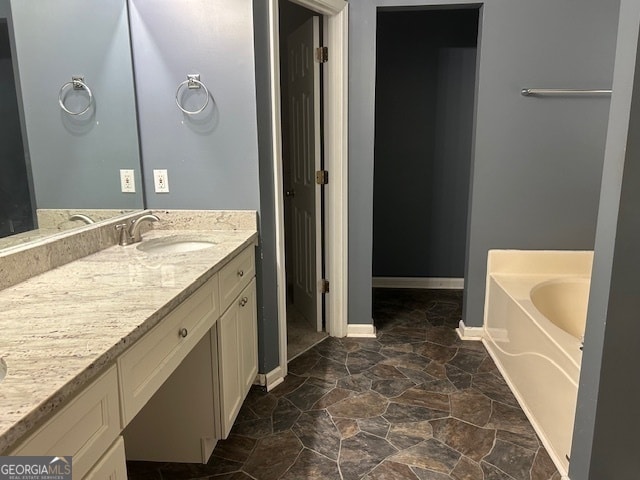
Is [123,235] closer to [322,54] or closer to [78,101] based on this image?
[78,101]

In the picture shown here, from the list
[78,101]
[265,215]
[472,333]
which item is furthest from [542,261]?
[78,101]

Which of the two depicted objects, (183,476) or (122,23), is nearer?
(183,476)

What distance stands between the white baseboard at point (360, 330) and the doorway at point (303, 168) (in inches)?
7.9

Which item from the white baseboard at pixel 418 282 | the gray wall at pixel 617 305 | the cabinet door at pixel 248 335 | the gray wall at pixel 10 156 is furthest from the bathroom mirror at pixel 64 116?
the white baseboard at pixel 418 282

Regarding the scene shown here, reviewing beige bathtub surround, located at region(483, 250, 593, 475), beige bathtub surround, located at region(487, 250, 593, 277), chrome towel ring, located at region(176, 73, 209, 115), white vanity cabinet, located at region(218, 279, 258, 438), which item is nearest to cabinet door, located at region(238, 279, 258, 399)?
white vanity cabinet, located at region(218, 279, 258, 438)

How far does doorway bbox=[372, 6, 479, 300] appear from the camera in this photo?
367 cm

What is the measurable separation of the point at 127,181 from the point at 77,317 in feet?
4.04

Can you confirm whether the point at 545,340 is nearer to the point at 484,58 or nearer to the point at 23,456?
the point at 484,58

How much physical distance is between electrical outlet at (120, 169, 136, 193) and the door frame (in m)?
0.69

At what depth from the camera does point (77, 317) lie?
1.11m

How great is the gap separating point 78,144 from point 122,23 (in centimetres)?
63

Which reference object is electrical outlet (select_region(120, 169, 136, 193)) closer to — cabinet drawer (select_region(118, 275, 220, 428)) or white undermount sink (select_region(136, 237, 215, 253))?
white undermount sink (select_region(136, 237, 215, 253))

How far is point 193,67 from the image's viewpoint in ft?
7.00

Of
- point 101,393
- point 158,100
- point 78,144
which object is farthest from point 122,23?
point 101,393
